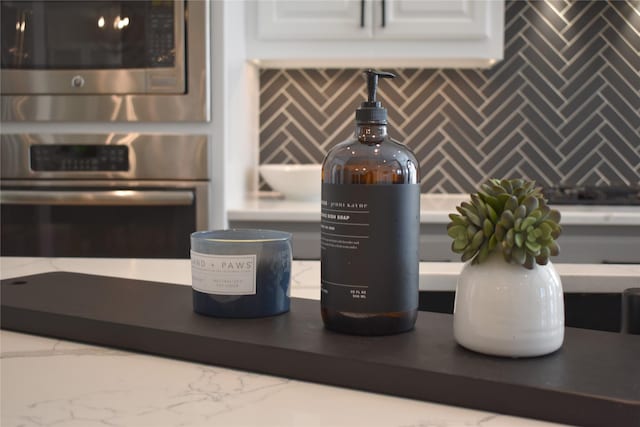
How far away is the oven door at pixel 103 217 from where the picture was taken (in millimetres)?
2154

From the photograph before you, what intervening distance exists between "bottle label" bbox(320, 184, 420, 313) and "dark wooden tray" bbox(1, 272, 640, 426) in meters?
0.04

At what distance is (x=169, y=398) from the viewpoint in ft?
1.82

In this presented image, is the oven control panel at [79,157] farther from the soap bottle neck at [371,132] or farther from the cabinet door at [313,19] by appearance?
A: the soap bottle neck at [371,132]

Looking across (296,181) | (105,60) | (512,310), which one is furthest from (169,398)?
(296,181)

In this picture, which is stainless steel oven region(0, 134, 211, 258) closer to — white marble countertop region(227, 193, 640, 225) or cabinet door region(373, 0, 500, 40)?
white marble countertop region(227, 193, 640, 225)

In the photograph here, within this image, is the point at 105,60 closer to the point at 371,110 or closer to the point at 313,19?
the point at 313,19

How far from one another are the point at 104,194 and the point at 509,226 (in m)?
1.75

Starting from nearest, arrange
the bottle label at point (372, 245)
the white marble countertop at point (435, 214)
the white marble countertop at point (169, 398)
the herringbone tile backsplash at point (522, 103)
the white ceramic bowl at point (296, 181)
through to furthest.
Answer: the white marble countertop at point (169, 398)
the bottle label at point (372, 245)
the white marble countertop at point (435, 214)
the white ceramic bowl at point (296, 181)
the herringbone tile backsplash at point (522, 103)

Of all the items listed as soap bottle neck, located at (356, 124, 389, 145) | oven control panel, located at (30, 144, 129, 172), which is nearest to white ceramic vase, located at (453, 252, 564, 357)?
soap bottle neck, located at (356, 124, 389, 145)

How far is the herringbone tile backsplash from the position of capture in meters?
2.71

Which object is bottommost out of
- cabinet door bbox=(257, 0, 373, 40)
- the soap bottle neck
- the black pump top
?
the soap bottle neck

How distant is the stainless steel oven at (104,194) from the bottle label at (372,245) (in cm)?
153

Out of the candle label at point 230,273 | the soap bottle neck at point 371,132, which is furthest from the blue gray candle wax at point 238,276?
the soap bottle neck at point 371,132

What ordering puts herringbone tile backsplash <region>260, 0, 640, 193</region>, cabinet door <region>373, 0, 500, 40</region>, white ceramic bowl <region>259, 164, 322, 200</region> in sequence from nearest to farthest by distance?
cabinet door <region>373, 0, 500, 40</region> → white ceramic bowl <region>259, 164, 322, 200</region> → herringbone tile backsplash <region>260, 0, 640, 193</region>
